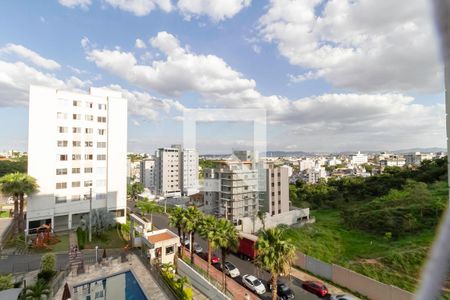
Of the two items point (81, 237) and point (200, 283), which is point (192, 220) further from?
point (81, 237)

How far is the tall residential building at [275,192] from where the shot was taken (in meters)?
31.8

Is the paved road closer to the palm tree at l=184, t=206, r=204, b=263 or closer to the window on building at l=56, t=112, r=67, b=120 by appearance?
the palm tree at l=184, t=206, r=204, b=263

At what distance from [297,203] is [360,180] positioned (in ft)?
49.0

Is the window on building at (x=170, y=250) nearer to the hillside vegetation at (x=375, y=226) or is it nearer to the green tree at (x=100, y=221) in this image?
the green tree at (x=100, y=221)

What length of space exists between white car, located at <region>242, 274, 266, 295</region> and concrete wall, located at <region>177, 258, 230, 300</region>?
2622mm

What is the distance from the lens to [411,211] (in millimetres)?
29375

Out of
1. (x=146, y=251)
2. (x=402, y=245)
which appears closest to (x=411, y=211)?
(x=402, y=245)

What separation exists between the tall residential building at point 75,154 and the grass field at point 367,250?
19437 mm

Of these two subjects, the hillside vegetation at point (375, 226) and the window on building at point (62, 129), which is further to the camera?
the window on building at point (62, 129)

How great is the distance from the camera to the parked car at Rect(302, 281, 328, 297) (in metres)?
14.7

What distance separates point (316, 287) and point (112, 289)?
37.1 feet

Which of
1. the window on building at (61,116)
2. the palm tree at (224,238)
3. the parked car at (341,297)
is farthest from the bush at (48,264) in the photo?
the parked car at (341,297)

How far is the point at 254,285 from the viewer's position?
15.2 m

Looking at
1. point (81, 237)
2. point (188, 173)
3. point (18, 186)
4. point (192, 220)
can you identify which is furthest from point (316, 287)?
point (188, 173)
